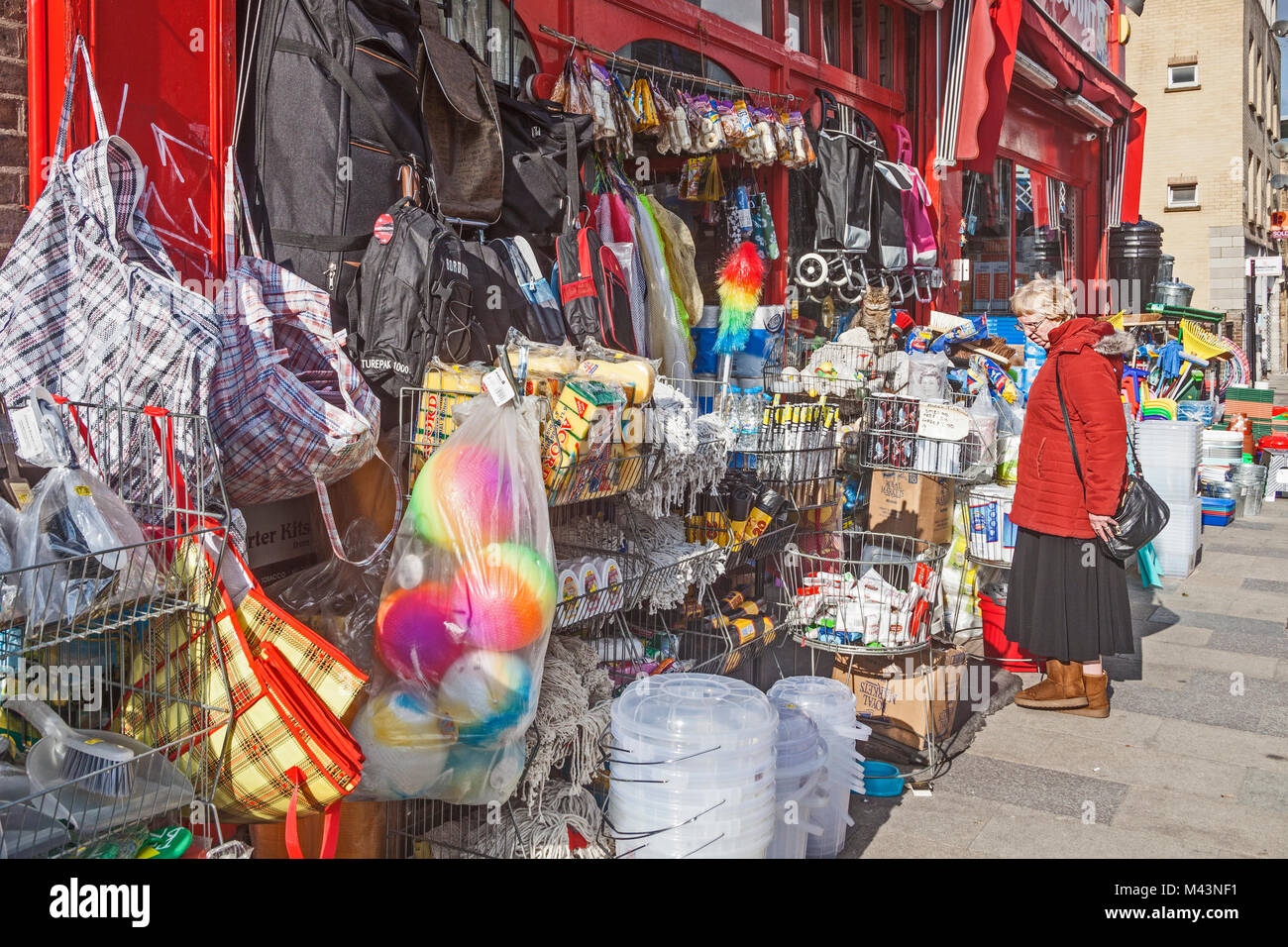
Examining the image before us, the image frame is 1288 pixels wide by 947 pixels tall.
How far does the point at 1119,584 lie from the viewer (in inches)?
204

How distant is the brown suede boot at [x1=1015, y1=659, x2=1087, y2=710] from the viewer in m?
5.29

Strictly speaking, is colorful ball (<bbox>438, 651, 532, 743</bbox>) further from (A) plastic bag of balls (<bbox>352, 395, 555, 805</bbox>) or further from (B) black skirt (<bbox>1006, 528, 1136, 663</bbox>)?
(B) black skirt (<bbox>1006, 528, 1136, 663</bbox>)

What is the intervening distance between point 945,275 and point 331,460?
7.45m

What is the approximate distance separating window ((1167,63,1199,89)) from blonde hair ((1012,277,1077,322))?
3070cm

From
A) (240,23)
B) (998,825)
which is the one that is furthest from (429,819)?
(240,23)

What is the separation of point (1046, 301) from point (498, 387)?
3546 millimetres

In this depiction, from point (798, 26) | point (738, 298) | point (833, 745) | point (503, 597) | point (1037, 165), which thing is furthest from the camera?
point (1037, 165)

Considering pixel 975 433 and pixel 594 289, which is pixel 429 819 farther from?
pixel 975 433

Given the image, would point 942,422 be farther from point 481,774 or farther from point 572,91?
point 481,774

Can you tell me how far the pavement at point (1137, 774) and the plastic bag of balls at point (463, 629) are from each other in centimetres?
161

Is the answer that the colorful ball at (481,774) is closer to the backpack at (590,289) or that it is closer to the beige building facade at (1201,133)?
the backpack at (590,289)

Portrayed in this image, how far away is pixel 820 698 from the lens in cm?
401

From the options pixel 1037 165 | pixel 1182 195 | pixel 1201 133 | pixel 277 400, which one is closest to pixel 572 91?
pixel 277 400

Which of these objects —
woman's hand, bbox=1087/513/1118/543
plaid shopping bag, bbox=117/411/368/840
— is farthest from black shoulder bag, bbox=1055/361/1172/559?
plaid shopping bag, bbox=117/411/368/840
